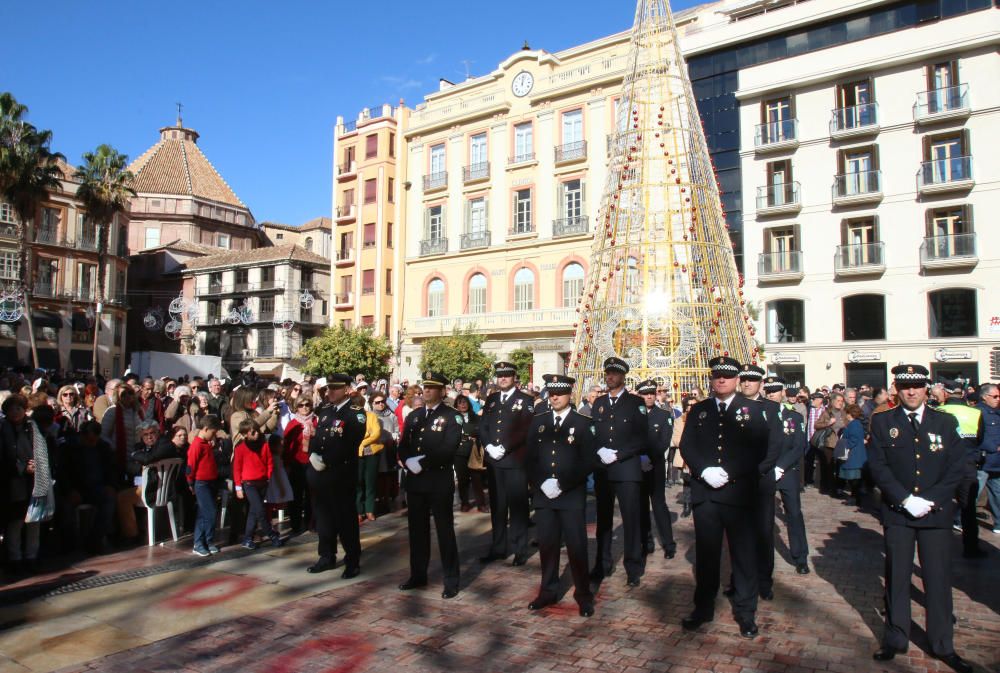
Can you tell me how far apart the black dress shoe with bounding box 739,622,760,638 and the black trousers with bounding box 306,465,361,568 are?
3.86 metres

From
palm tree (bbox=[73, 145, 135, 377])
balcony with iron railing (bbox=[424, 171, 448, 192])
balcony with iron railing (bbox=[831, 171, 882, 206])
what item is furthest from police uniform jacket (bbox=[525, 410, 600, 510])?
palm tree (bbox=[73, 145, 135, 377])

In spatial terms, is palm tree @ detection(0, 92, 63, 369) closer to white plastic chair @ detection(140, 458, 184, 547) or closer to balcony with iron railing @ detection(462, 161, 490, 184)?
balcony with iron railing @ detection(462, 161, 490, 184)

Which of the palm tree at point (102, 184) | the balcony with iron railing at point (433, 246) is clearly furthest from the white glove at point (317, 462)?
the palm tree at point (102, 184)

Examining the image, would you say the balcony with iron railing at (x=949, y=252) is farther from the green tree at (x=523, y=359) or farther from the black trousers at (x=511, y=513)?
the black trousers at (x=511, y=513)

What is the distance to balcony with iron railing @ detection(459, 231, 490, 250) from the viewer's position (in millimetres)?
36281

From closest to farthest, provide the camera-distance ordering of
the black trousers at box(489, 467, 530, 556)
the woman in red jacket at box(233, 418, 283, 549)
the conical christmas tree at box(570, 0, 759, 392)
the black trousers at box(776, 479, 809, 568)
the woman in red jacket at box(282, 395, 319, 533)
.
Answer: the black trousers at box(776, 479, 809, 568) → the black trousers at box(489, 467, 530, 556) → the woman in red jacket at box(233, 418, 283, 549) → the woman in red jacket at box(282, 395, 319, 533) → the conical christmas tree at box(570, 0, 759, 392)

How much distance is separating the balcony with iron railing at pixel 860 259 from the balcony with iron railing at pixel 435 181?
18.7 m

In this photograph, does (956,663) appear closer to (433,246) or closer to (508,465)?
(508,465)

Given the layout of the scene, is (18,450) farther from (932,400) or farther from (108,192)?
(108,192)

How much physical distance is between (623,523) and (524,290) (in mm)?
27886

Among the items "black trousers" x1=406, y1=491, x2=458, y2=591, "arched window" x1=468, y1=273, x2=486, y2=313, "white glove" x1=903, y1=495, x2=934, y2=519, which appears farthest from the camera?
"arched window" x1=468, y1=273, x2=486, y2=313

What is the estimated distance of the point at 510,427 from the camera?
8641mm

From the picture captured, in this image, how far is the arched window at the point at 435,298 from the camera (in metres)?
38.5

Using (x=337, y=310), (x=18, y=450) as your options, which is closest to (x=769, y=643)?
(x=18, y=450)
